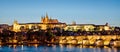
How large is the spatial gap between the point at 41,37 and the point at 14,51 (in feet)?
97.2

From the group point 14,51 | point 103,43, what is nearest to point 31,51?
point 14,51

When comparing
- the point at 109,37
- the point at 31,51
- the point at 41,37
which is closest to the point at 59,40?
the point at 41,37

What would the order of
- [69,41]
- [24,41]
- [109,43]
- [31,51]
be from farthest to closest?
[24,41] → [69,41] → [109,43] → [31,51]

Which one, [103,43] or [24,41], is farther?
[24,41]

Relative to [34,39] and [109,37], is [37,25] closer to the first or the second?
[34,39]

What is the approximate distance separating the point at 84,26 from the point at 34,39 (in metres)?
43.5

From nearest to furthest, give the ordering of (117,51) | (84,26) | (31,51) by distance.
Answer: (117,51) → (31,51) → (84,26)

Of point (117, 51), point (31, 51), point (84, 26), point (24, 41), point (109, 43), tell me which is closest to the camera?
point (117, 51)

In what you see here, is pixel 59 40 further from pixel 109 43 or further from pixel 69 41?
pixel 109 43

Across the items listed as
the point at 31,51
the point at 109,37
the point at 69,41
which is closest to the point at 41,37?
the point at 69,41

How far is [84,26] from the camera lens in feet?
436

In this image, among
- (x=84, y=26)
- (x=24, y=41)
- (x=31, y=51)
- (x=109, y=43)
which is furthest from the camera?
(x=84, y=26)

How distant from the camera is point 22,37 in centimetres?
9150

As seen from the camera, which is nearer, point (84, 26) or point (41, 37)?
point (41, 37)
